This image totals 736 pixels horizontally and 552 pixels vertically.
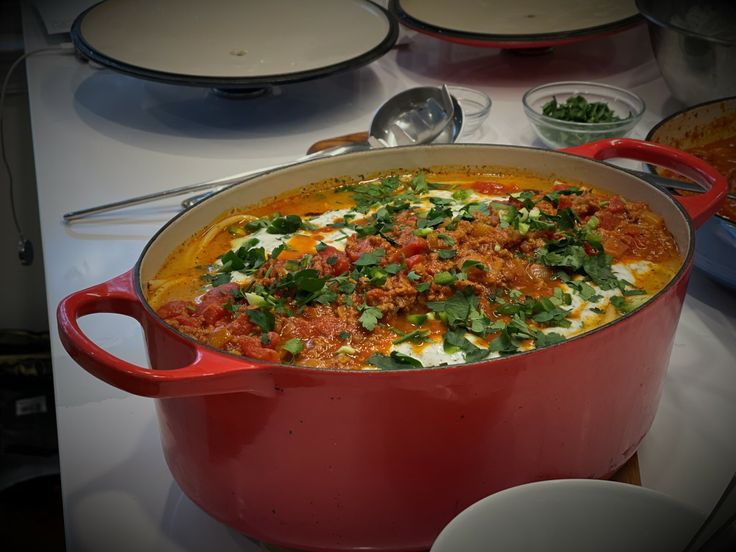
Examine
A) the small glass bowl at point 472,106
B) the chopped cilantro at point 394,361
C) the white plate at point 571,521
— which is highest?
the white plate at point 571,521

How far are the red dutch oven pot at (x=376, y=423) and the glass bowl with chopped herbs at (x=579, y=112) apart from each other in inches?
31.1

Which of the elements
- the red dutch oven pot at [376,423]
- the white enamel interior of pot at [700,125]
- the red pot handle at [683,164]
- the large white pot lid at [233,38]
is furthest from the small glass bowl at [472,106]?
the red dutch oven pot at [376,423]

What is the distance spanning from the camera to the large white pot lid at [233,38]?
5.96 feet

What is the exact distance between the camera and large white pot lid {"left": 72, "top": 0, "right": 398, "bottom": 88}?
1816 millimetres

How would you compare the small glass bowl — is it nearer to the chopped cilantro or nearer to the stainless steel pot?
the stainless steel pot

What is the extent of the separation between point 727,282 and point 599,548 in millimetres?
685

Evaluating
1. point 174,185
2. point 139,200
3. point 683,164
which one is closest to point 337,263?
point 683,164

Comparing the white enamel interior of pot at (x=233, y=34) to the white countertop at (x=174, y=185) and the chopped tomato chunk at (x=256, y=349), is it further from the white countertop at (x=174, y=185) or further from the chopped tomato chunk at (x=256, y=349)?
the chopped tomato chunk at (x=256, y=349)

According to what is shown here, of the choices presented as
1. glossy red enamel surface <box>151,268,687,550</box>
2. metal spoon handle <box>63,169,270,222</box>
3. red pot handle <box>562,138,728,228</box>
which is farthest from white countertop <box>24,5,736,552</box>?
red pot handle <box>562,138,728,228</box>

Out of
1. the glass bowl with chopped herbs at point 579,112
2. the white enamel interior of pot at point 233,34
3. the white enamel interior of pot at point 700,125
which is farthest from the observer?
the white enamel interior of pot at point 233,34

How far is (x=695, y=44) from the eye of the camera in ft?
5.33

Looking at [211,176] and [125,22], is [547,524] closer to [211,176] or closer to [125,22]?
[211,176]

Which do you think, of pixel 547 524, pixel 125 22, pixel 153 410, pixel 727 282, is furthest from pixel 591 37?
pixel 547 524

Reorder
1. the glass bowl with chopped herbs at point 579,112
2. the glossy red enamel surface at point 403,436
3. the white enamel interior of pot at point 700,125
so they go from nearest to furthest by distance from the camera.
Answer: the glossy red enamel surface at point 403,436 → the white enamel interior of pot at point 700,125 → the glass bowl with chopped herbs at point 579,112
